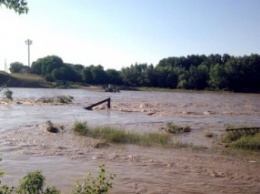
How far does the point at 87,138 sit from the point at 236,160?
849cm

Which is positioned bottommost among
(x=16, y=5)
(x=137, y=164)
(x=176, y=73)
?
(x=137, y=164)

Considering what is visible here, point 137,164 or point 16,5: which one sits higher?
point 16,5

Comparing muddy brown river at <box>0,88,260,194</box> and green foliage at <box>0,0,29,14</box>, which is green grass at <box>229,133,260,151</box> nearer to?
muddy brown river at <box>0,88,260,194</box>

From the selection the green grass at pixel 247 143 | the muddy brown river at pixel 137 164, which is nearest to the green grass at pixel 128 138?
the muddy brown river at pixel 137 164

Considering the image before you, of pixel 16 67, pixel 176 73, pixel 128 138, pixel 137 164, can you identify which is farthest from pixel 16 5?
pixel 16 67

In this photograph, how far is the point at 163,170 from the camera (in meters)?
13.6

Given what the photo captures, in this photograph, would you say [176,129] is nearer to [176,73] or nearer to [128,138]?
[128,138]

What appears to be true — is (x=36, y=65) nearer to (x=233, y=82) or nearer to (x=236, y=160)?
(x=233, y=82)

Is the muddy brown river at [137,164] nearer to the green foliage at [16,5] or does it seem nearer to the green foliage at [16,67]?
the green foliage at [16,5]

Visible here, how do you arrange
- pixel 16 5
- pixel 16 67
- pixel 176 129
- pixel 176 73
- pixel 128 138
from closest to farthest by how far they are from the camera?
pixel 16 5 → pixel 128 138 → pixel 176 129 → pixel 176 73 → pixel 16 67

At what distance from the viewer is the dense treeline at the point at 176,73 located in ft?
395

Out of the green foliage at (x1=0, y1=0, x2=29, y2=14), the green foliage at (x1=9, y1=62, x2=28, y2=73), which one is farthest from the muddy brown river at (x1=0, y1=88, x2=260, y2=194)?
the green foliage at (x1=9, y1=62, x2=28, y2=73)

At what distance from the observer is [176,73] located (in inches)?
5448

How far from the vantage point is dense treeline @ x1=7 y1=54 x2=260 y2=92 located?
120 metres
